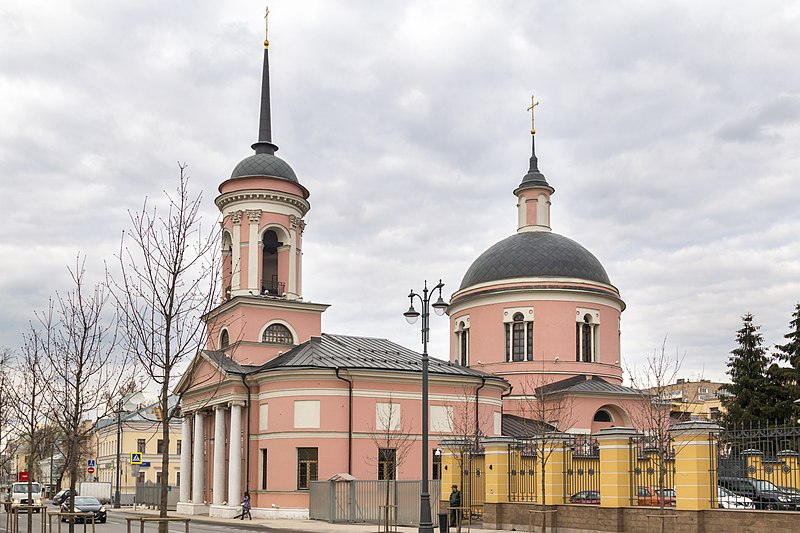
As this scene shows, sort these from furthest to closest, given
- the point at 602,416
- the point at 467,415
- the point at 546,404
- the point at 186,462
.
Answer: the point at 602,416 → the point at 546,404 → the point at 186,462 → the point at 467,415

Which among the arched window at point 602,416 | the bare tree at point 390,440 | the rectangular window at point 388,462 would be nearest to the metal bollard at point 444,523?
the bare tree at point 390,440

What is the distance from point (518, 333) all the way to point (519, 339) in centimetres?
35

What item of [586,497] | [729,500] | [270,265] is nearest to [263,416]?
[270,265]

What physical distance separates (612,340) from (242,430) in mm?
23545

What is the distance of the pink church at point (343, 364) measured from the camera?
3956cm

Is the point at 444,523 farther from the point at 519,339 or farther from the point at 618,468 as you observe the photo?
the point at 519,339

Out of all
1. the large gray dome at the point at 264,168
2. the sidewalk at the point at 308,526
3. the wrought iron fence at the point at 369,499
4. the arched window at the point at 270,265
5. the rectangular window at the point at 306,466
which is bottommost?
the sidewalk at the point at 308,526

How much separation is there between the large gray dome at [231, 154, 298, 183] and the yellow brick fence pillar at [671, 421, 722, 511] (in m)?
28.2

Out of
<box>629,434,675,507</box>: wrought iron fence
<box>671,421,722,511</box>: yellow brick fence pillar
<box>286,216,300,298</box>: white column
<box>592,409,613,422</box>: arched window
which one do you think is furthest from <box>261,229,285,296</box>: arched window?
<box>671,421,722,511</box>: yellow brick fence pillar

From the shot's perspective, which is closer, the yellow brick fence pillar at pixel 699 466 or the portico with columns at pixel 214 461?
the yellow brick fence pillar at pixel 699 466

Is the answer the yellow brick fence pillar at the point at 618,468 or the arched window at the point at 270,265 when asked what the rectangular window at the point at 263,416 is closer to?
the arched window at the point at 270,265

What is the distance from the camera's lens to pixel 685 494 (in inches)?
874

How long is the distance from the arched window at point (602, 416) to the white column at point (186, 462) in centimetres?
2221

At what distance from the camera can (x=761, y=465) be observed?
2053cm
